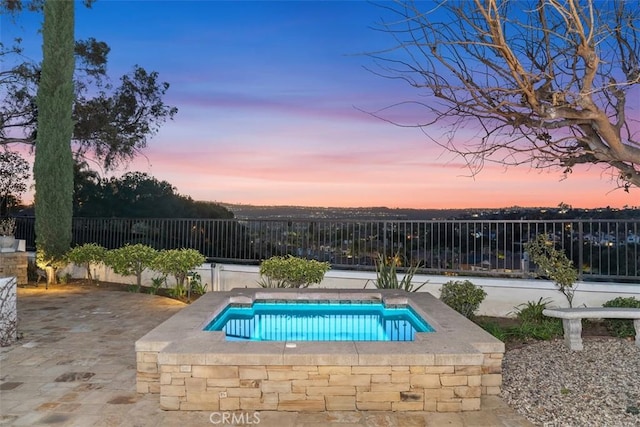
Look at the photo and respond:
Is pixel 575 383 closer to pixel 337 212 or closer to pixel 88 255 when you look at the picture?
pixel 337 212

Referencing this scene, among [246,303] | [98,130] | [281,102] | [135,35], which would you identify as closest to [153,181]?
[98,130]

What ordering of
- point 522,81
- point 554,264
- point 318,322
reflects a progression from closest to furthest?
point 522,81 → point 318,322 → point 554,264

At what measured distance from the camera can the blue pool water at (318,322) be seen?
5.55m

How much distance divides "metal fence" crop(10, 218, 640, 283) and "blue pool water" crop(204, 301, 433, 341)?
235 centimetres

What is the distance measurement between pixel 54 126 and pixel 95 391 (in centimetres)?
907

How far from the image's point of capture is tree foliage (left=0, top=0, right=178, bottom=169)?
529 inches

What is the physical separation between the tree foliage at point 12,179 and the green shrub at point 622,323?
1704cm

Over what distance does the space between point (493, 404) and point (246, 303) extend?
11.8ft

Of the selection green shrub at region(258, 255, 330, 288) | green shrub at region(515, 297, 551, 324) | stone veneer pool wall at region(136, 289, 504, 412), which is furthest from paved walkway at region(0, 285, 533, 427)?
green shrub at region(515, 297, 551, 324)

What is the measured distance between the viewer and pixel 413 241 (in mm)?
8766

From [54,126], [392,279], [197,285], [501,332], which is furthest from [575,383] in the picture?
[54,126]

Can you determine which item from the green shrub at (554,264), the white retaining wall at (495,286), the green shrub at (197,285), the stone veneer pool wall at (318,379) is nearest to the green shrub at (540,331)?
the green shrub at (554,264)

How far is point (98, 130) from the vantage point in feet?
49.7

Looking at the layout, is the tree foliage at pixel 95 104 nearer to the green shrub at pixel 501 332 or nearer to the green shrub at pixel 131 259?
the green shrub at pixel 131 259
